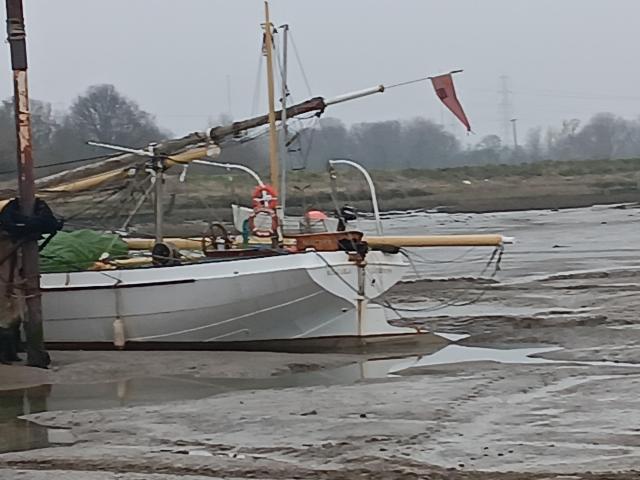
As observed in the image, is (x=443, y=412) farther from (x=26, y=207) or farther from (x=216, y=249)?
(x=216, y=249)

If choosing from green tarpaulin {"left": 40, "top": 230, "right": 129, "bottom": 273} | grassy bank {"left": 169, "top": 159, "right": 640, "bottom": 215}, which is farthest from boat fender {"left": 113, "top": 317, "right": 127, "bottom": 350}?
grassy bank {"left": 169, "top": 159, "right": 640, "bottom": 215}

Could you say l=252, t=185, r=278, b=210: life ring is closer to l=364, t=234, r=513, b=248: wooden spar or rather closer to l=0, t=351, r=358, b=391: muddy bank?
l=364, t=234, r=513, b=248: wooden spar

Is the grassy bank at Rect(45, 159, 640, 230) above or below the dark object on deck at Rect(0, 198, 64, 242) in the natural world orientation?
above

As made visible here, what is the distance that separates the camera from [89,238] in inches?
756

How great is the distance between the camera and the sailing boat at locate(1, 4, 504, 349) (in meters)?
17.6

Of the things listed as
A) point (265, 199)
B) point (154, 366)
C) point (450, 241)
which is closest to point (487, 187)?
point (450, 241)

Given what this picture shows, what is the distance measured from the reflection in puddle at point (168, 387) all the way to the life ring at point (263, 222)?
11.9 feet

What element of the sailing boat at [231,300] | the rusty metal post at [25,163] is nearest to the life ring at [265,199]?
the sailing boat at [231,300]

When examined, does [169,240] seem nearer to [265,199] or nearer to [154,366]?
[265,199]

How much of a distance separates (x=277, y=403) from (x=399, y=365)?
3.81 m

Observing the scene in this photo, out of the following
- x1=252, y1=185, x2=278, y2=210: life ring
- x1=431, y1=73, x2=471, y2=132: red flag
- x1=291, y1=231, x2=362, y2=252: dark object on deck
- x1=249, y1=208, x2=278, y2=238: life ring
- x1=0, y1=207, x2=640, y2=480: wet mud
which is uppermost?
x1=431, y1=73, x2=471, y2=132: red flag

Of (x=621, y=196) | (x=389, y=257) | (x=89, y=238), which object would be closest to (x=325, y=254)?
(x=389, y=257)

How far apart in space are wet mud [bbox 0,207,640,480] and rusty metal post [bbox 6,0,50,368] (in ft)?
2.21

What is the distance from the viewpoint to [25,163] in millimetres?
14922
